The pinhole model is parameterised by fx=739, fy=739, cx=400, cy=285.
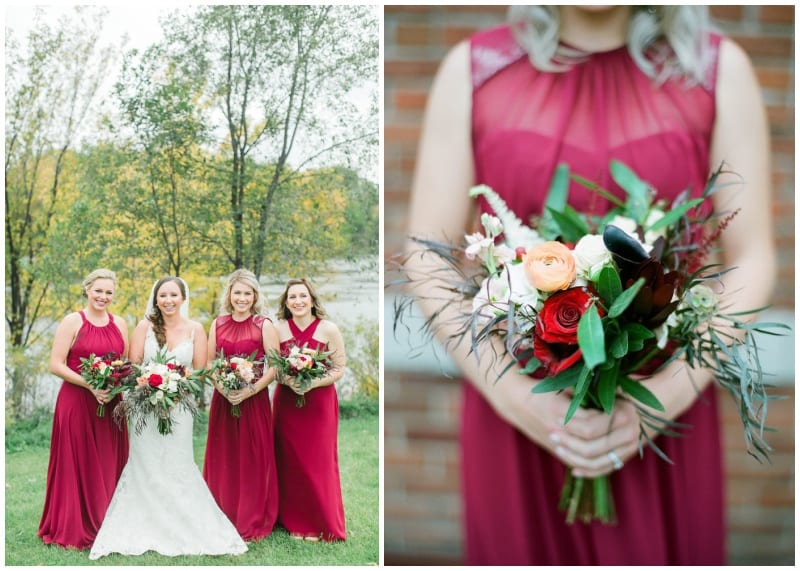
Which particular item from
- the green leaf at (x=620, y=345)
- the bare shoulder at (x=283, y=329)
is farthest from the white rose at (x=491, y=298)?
Answer: the bare shoulder at (x=283, y=329)

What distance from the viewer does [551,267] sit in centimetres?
141

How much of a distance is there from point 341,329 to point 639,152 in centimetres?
89

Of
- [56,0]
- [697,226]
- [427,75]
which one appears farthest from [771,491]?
[56,0]

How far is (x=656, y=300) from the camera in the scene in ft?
4.71

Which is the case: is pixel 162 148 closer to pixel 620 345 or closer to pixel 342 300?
pixel 342 300

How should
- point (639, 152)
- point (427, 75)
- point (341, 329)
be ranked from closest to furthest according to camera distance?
point (639, 152) → point (341, 329) → point (427, 75)

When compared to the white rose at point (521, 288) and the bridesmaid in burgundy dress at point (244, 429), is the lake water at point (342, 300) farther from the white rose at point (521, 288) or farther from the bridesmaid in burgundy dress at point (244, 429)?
the white rose at point (521, 288)

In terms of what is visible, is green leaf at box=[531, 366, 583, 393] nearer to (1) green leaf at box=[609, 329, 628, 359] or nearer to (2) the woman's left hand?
(1) green leaf at box=[609, 329, 628, 359]

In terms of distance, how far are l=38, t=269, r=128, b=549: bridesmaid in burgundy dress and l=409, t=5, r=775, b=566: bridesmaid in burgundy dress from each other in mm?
849

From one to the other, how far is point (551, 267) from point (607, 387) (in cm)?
32

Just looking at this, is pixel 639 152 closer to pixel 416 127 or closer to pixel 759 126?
pixel 759 126

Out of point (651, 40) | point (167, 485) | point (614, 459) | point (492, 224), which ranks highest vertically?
point (651, 40)

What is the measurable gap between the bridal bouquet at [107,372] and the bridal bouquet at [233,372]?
0.76 ft

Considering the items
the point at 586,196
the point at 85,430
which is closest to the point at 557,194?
the point at 586,196
